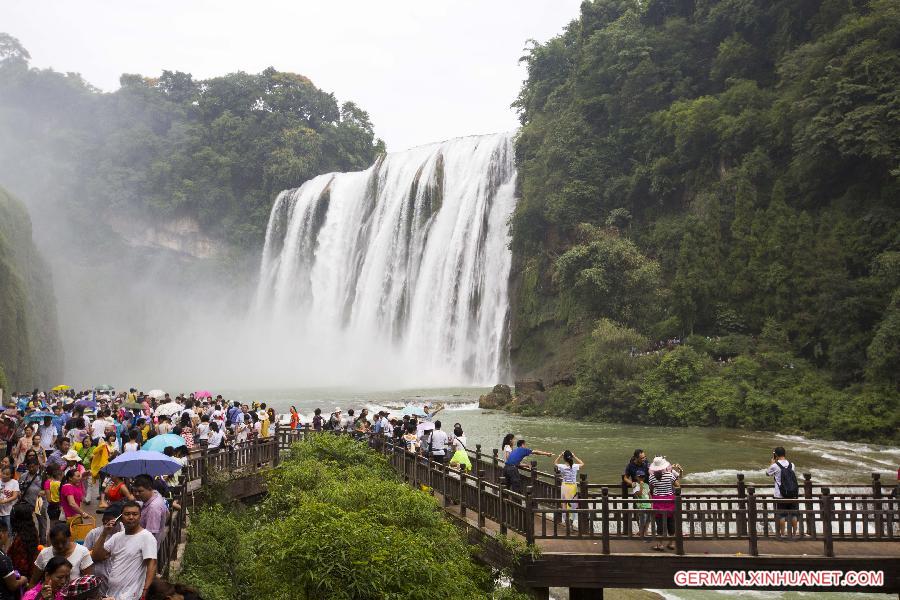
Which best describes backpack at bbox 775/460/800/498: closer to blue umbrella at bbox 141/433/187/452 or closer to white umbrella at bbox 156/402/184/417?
blue umbrella at bbox 141/433/187/452

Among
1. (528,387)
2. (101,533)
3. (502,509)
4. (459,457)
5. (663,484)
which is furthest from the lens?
(528,387)

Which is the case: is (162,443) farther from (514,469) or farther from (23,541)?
(514,469)

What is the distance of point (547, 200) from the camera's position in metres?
39.4

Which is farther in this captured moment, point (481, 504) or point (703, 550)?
point (481, 504)

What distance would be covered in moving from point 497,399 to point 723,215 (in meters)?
12.7

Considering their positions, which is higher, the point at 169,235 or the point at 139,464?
the point at 169,235

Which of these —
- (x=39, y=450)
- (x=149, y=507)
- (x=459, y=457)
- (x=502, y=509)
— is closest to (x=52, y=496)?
(x=39, y=450)

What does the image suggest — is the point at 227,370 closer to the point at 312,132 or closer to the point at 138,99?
the point at 312,132

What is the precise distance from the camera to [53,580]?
542 cm

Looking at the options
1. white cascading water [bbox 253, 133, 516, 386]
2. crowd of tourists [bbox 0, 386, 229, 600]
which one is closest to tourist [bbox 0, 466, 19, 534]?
crowd of tourists [bbox 0, 386, 229, 600]

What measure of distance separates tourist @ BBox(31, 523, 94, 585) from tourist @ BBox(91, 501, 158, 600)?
0.08 meters

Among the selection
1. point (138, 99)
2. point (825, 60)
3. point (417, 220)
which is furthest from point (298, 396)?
point (138, 99)

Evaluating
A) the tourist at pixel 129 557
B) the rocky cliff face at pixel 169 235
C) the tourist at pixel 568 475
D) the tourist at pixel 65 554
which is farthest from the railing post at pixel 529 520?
the rocky cliff face at pixel 169 235

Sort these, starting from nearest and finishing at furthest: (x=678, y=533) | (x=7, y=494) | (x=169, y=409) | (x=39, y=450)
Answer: (x=7, y=494)
(x=678, y=533)
(x=39, y=450)
(x=169, y=409)
